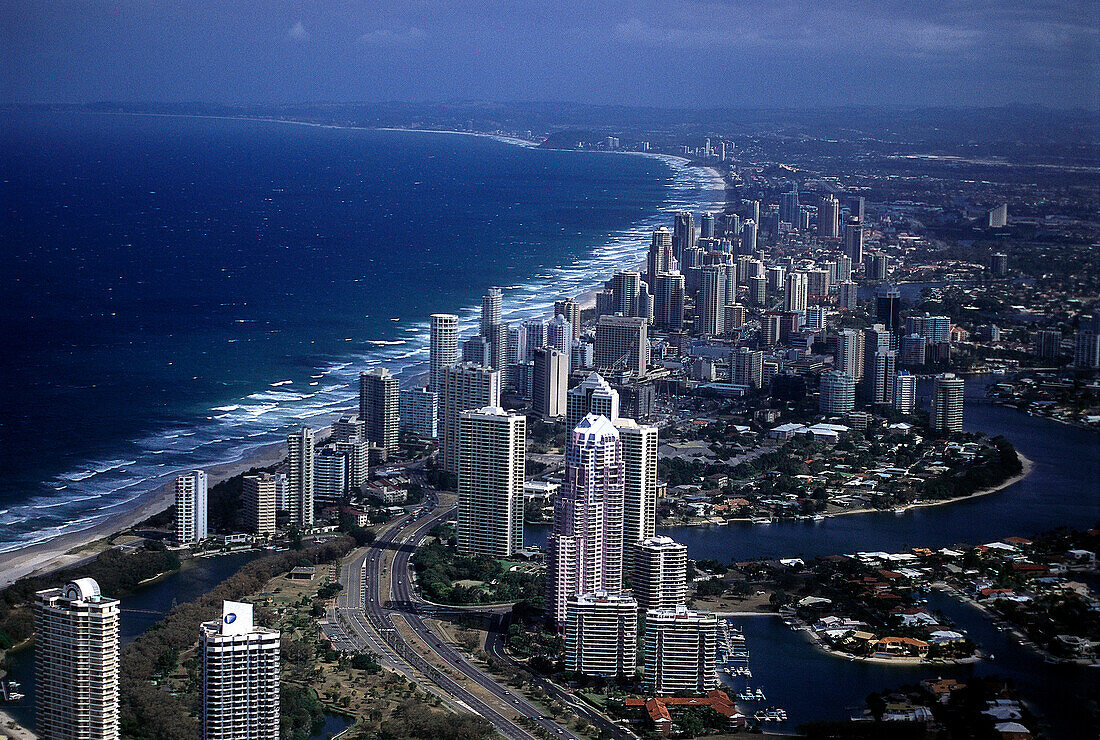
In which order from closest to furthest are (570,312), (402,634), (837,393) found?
(402,634) → (837,393) → (570,312)

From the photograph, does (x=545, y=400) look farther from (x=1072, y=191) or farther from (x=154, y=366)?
(x=1072, y=191)

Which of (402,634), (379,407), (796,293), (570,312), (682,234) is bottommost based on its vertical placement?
(402,634)

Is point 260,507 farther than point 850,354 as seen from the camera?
No

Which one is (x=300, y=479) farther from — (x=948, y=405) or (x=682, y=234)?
→ (x=682, y=234)

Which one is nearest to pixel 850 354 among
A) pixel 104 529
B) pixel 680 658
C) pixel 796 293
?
pixel 796 293

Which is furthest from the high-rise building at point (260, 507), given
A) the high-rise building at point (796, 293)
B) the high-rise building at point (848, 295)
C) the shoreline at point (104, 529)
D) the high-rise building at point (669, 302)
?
the high-rise building at point (796, 293)

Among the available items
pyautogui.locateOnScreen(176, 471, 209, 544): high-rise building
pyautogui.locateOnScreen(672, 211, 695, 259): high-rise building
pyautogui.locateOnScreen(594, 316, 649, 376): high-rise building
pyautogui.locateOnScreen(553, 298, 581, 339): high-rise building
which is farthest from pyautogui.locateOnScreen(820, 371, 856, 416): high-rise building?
pyautogui.locateOnScreen(176, 471, 209, 544): high-rise building

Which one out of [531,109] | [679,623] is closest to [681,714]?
[679,623]
